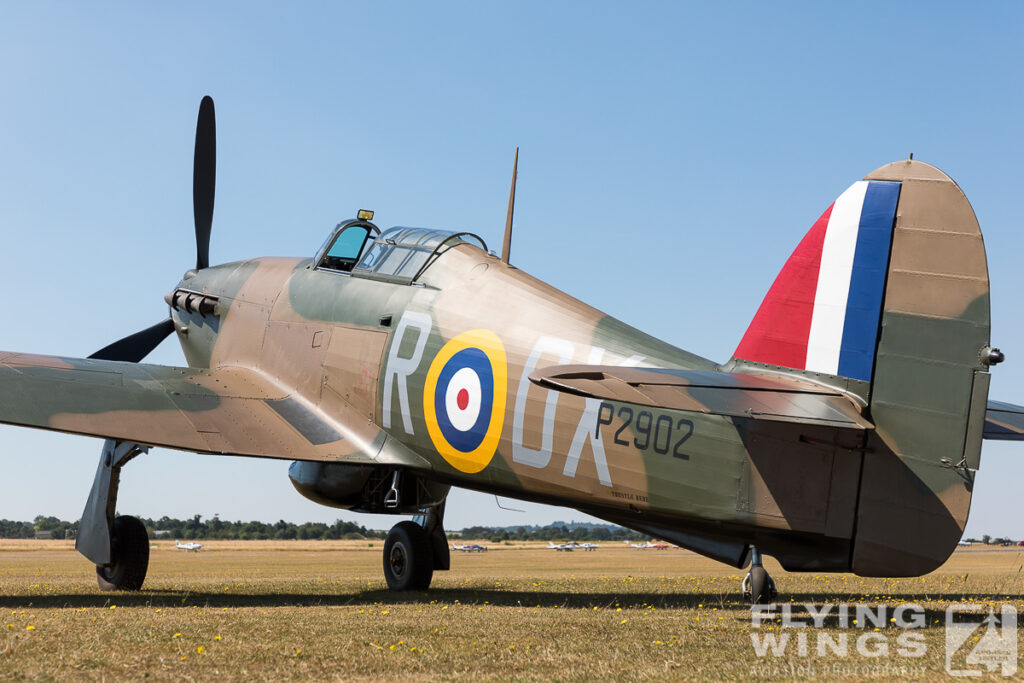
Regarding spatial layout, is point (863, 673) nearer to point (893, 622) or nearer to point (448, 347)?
point (893, 622)

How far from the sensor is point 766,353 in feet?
26.8

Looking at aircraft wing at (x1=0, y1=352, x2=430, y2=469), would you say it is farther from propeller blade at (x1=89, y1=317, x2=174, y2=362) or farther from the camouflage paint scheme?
propeller blade at (x1=89, y1=317, x2=174, y2=362)

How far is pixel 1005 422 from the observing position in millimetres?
10234

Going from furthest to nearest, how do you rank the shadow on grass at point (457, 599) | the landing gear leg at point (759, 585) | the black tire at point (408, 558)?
the black tire at point (408, 558), the shadow on grass at point (457, 599), the landing gear leg at point (759, 585)

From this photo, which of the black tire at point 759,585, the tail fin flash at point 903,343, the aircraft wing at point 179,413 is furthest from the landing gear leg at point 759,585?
the aircraft wing at point 179,413

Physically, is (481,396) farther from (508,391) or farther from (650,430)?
(650,430)

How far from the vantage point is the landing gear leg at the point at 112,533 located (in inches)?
442

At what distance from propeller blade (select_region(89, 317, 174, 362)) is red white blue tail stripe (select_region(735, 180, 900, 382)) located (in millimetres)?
10311

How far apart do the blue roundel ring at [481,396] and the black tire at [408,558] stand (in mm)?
2081

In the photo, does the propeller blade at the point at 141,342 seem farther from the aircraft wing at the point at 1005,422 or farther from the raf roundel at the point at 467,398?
the aircraft wing at the point at 1005,422

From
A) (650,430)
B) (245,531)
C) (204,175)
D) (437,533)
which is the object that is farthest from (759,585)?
(245,531)

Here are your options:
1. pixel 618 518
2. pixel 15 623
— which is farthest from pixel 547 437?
pixel 15 623

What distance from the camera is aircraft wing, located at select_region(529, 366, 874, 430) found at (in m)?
6.42

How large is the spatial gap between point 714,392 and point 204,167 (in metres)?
11.9
